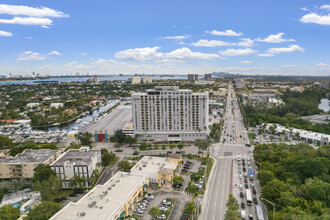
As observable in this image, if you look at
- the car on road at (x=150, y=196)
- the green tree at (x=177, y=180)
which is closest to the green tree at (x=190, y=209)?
the car on road at (x=150, y=196)

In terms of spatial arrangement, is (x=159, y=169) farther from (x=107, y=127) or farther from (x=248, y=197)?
(x=107, y=127)

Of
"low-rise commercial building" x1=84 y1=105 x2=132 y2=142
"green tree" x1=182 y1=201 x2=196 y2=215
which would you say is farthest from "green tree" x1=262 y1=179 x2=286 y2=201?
"low-rise commercial building" x1=84 y1=105 x2=132 y2=142

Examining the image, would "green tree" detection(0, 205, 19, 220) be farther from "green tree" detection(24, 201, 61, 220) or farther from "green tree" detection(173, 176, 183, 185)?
"green tree" detection(173, 176, 183, 185)

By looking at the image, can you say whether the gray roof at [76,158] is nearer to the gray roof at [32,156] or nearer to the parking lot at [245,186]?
the gray roof at [32,156]

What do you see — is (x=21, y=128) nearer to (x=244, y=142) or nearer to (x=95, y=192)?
(x=95, y=192)

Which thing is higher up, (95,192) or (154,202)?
(95,192)

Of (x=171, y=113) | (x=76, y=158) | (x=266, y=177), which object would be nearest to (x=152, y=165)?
(x=76, y=158)

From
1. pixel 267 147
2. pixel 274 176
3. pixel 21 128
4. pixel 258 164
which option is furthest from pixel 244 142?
pixel 21 128
